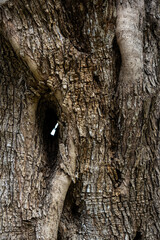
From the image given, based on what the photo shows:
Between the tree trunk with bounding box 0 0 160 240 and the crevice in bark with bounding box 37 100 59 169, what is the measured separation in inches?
1.3

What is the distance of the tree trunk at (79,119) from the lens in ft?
6.28

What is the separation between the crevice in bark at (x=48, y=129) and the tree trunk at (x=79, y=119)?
0.03 metres

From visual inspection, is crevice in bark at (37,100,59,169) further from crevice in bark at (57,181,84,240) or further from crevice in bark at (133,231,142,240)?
crevice in bark at (133,231,142,240)

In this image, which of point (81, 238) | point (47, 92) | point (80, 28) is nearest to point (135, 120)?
point (47, 92)

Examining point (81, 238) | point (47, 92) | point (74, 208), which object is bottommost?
point (81, 238)

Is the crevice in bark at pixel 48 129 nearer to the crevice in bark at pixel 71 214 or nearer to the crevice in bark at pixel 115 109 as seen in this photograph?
the crevice in bark at pixel 71 214

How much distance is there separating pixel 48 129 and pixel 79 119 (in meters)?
0.43

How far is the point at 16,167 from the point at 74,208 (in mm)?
586

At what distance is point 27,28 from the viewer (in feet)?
6.25

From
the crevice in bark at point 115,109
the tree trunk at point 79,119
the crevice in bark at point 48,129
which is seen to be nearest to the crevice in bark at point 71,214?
the tree trunk at point 79,119

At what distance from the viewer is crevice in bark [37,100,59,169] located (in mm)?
2152

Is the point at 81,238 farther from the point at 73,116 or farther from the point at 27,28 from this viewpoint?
the point at 27,28

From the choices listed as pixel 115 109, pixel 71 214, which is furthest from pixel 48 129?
pixel 71 214

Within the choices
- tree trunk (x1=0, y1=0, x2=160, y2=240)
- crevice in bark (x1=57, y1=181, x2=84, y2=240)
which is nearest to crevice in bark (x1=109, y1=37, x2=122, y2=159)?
tree trunk (x1=0, y1=0, x2=160, y2=240)
